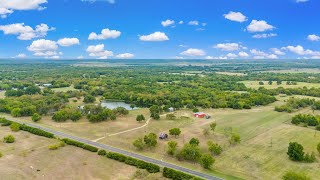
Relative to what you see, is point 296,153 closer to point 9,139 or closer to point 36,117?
point 9,139

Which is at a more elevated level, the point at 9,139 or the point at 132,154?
the point at 9,139

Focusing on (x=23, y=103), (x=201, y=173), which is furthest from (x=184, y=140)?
(x=23, y=103)

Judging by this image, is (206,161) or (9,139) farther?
(9,139)

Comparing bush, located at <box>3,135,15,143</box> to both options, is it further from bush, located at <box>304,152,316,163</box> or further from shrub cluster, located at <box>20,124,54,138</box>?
bush, located at <box>304,152,316,163</box>

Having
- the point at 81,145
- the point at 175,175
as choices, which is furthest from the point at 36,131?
the point at 175,175

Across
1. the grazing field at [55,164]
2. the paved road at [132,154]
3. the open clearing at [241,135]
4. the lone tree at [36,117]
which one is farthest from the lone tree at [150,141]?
the lone tree at [36,117]

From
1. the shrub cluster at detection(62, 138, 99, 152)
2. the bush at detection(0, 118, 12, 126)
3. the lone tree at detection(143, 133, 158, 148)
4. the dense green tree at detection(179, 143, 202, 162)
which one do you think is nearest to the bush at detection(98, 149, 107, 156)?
the shrub cluster at detection(62, 138, 99, 152)
